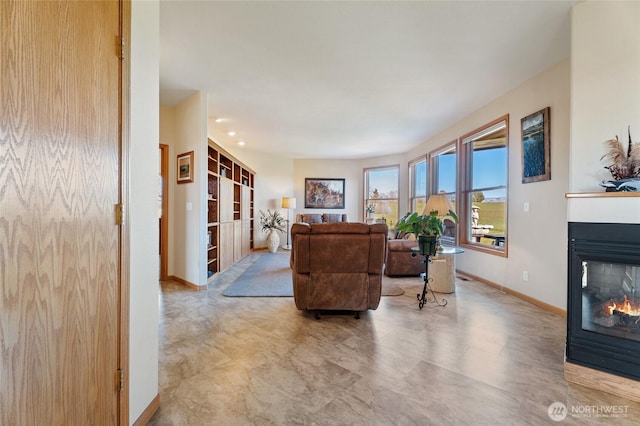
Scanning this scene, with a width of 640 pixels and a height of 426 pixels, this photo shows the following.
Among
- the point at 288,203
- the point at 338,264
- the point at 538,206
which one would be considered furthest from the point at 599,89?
the point at 288,203

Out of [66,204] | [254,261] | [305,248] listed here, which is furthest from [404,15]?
[254,261]

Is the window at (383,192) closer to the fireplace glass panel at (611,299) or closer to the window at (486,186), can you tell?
the window at (486,186)

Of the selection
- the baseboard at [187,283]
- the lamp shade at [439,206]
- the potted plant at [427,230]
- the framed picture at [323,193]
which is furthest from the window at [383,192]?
the baseboard at [187,283]

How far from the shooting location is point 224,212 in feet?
16.2

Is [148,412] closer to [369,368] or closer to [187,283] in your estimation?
[369,368]

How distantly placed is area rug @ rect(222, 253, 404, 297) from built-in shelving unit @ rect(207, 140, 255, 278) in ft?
1.73

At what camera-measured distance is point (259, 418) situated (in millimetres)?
1433

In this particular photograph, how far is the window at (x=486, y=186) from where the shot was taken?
12.9 ft

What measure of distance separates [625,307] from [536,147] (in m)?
2.11

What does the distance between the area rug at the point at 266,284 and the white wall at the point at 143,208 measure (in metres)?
2.08

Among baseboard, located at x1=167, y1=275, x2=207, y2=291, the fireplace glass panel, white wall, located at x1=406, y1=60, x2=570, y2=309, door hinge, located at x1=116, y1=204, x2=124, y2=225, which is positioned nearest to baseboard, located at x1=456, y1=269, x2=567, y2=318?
white wall, located at x1=406, y1=60, x2=570, y2=309

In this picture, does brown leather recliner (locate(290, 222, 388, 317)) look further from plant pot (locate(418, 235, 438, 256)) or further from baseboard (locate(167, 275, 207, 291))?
baseboard (locate(167, 275, 207, 291))

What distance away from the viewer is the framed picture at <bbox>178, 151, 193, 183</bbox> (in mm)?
3801

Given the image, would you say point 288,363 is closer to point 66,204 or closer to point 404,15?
point 66,204
